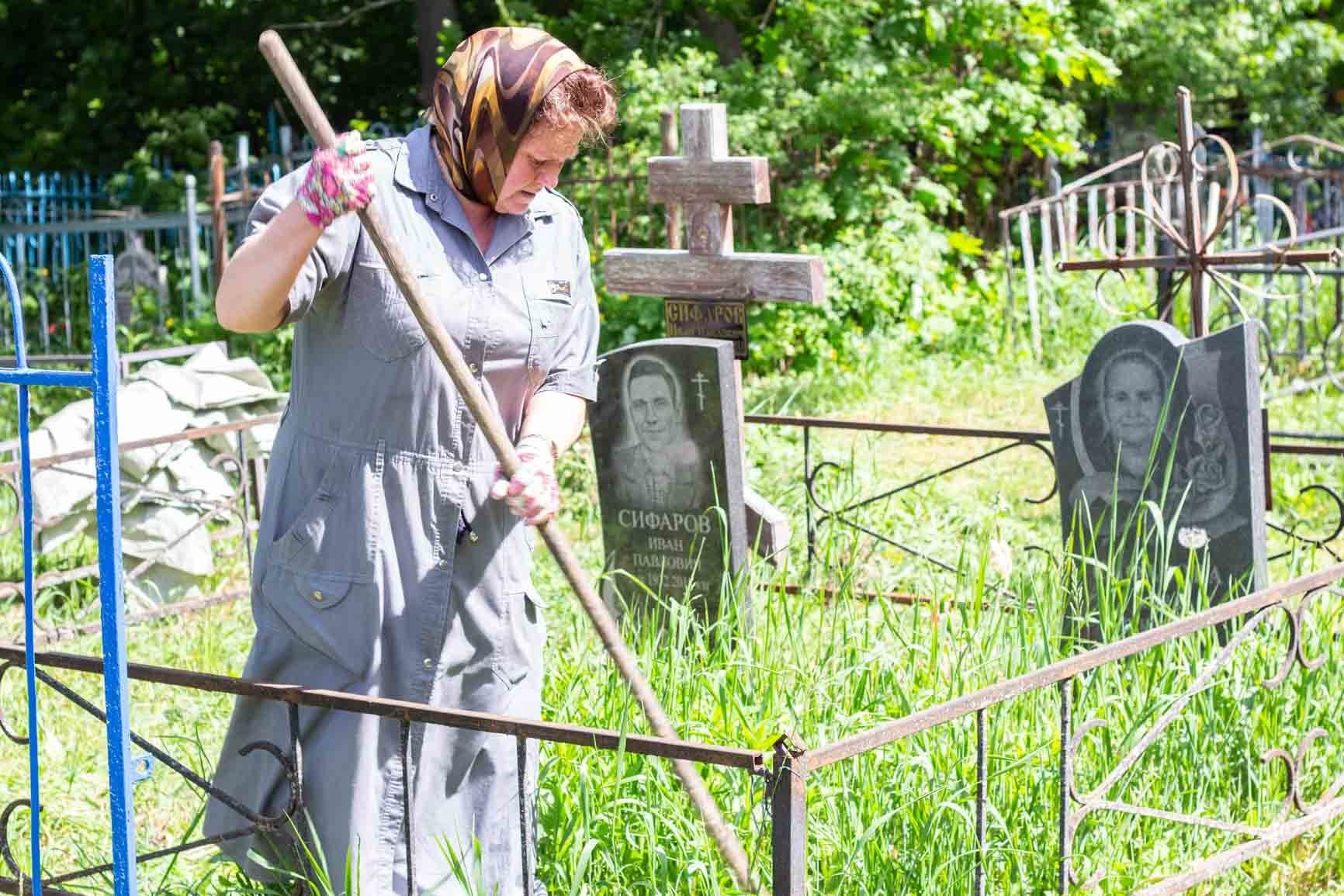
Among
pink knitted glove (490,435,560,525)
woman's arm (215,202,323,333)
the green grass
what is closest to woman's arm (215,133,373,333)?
woman's arm (215,202,323,333)

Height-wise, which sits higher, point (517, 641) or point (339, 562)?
point (339, 562)

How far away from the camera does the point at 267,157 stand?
11695 millimetres

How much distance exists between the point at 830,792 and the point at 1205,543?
154cm

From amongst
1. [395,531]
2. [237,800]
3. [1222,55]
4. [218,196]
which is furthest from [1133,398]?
[1222,55]

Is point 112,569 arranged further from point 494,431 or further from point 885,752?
point 885,752

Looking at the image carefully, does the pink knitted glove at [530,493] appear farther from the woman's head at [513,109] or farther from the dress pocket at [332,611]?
the woman's head at [513,109]

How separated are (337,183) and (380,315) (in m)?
0.33

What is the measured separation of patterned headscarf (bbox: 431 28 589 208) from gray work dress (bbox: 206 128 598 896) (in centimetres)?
9

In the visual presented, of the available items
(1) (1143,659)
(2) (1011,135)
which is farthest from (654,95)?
(1) (1143,659)

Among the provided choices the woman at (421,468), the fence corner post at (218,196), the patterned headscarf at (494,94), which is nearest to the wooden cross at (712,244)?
the woman at (421,468)

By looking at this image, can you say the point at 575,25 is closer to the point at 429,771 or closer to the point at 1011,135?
the point at 1011,135

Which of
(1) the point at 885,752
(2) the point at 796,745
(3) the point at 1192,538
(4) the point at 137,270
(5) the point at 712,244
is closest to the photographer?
(2) the point at 796,745

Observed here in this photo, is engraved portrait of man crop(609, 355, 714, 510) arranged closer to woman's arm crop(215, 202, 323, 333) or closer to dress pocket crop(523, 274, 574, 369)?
dress pocket crop(523, 274, 574, 369)

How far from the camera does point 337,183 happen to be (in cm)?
214
